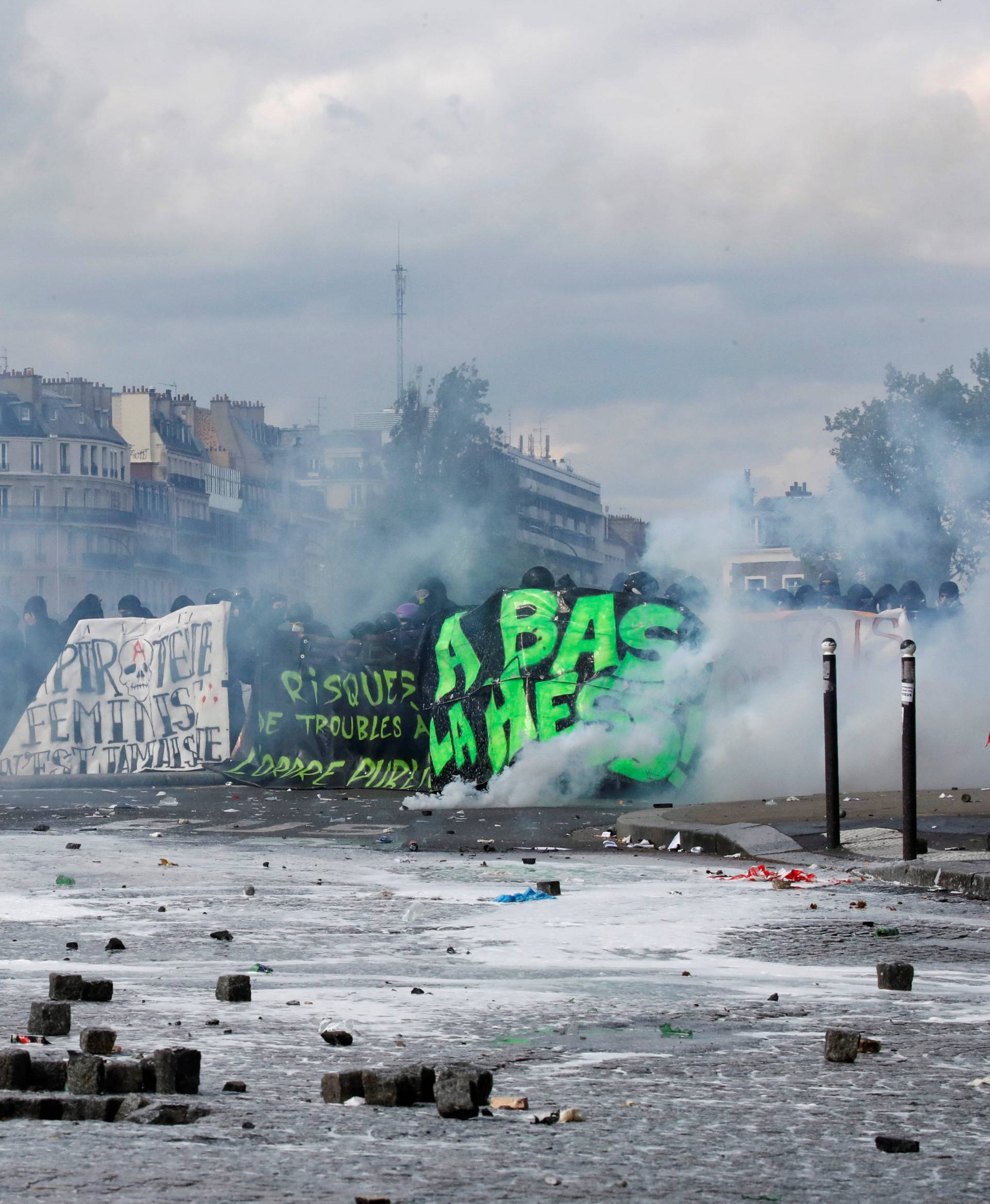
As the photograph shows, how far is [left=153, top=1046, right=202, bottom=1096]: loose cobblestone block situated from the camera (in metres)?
4.57

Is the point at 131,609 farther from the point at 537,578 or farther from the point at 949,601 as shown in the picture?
the point at 949,601

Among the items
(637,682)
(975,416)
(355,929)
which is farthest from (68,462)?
(355,929)

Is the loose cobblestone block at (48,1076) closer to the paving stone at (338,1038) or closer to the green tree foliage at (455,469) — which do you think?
the paving stone at (338,1038)

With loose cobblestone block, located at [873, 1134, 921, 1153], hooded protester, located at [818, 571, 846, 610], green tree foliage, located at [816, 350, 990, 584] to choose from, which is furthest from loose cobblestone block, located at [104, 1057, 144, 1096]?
green tree foliage, located at [816, 350, 990, 584]

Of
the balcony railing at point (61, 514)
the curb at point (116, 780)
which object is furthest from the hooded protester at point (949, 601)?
the balcony railing at point (61, 514)

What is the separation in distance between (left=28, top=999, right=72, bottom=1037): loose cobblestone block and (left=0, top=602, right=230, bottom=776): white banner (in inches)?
627

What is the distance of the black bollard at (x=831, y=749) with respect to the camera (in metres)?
11.7

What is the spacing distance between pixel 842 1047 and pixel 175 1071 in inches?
68.4

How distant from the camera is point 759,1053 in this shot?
529cm

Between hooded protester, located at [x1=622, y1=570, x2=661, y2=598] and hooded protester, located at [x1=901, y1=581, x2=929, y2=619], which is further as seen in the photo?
hooded protester, located at [x1=901, y1=581, x2=929, y2=619]

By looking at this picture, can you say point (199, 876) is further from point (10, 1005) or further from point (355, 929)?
point (10, 1005)

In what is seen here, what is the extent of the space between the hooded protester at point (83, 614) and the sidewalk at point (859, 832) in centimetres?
987

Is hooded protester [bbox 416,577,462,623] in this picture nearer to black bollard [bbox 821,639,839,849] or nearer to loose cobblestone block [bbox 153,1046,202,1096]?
black bollard [bbox 821,639,839,849]

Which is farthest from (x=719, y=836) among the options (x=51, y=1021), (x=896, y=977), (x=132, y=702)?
(x=132, y=702)
